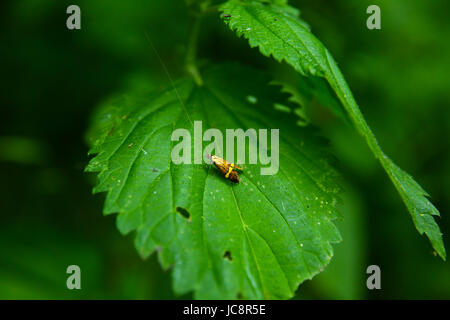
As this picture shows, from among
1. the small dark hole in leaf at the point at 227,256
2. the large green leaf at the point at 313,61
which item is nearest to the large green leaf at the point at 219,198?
the small dark hole in leaf at the point at 227,256

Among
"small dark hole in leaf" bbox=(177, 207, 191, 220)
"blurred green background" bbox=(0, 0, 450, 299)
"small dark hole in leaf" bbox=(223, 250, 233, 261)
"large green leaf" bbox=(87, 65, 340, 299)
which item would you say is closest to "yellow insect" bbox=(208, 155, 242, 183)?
"large green leaf" bbox=(87, 65, 340, 299)

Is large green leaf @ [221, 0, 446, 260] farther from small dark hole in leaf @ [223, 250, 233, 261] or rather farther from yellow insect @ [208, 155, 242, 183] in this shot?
small dark hole in leaf @ [223, 250, 233, 261]

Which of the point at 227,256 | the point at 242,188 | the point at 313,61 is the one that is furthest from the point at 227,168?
the point at 313,61

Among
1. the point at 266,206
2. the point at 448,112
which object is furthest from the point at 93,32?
the point at 448,112

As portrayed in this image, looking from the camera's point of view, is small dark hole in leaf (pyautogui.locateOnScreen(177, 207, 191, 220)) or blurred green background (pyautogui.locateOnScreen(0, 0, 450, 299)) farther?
blurred green background (pyautogui.locateOnScreen(0, 0, 450, 299))

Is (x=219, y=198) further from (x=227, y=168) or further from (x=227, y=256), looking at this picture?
(x=227, y=256)

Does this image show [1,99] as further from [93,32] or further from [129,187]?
[129,187]

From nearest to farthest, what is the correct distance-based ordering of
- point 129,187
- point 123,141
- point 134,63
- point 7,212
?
point 129,187
point 123,141
point 7,212
point 134,63

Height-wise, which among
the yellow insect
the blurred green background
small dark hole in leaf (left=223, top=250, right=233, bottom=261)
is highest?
the blurred green background

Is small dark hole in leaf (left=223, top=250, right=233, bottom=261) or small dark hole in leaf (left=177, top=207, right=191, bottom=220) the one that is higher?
small dark hole in leaf (left=177, top=207, right=191, bottom=220)
